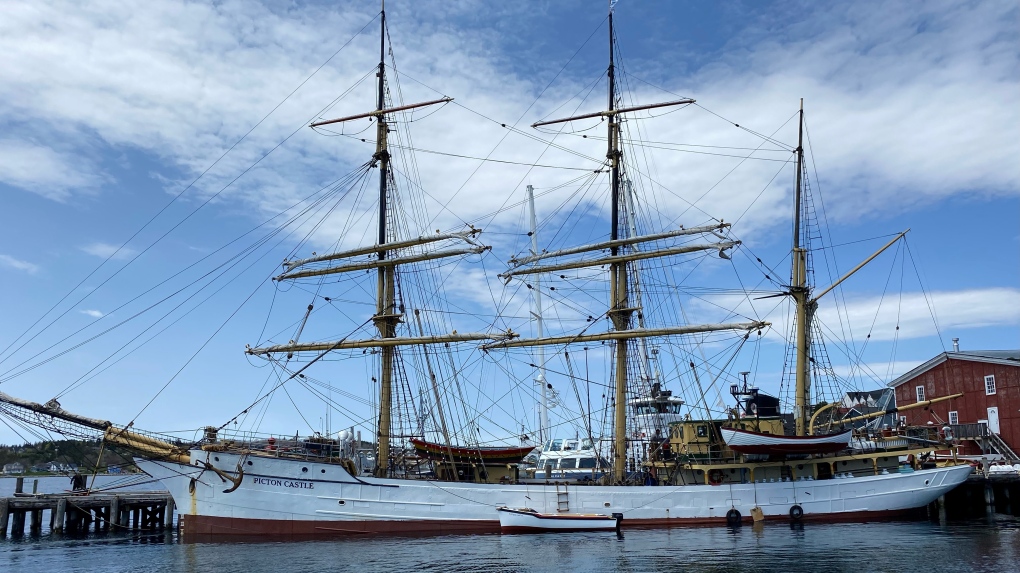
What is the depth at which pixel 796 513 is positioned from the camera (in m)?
37.6

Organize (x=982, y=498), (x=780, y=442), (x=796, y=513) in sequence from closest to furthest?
(x=780, y=442), (x=796, y=513), (x=982, y=498)

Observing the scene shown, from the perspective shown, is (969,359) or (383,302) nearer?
(383,302)

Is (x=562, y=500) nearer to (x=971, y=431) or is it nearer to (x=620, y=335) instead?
(x=620, y=335)

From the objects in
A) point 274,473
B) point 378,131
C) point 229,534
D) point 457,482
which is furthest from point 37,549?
point 378,131

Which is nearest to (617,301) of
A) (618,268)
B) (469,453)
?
(618,268)

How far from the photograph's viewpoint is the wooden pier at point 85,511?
132ft

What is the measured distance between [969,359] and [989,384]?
6.38ft

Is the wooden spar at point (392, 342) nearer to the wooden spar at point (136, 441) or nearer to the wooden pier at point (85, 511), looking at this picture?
the wooden spar at point (136, 441)

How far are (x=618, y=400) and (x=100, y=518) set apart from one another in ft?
94.3

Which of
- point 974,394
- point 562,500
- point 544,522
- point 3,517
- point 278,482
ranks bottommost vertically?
point 544,522

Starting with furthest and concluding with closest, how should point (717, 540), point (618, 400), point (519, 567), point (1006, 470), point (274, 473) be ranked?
point (1006, 470) < point (618, 400) < point (274, 473) < point (717, 540) < point (519, 567)

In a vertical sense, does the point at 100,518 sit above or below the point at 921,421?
below

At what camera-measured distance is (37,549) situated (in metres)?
32.8

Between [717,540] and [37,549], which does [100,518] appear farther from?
[717,540]
